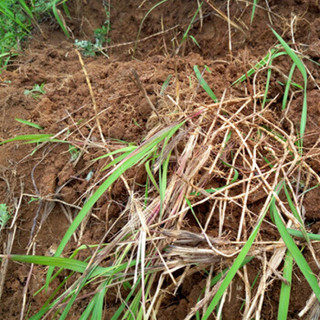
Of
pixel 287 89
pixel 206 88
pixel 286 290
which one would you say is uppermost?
pixel 206 88

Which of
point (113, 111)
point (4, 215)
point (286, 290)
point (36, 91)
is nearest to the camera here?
point (286, 290)

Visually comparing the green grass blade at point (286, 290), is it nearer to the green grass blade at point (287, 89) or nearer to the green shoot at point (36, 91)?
the green grass blade at point (287, 89)

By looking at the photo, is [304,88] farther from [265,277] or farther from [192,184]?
[265,277]

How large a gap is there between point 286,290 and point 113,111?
100cm

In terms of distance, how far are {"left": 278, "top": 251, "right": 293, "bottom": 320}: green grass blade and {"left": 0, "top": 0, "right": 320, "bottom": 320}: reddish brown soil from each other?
0.18 feet

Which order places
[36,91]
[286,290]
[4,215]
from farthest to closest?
[36,91]
[4,215]
[286,290]

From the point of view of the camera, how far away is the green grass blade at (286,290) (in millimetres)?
1041

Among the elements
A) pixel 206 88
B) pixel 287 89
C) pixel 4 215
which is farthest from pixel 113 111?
pixel 287 89

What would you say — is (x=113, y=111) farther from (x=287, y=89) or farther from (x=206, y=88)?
(x=287, y=89)

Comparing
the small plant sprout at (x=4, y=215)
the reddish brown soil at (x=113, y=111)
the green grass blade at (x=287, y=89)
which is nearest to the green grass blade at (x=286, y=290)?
the reddish brown soil at (x=113, y=111)

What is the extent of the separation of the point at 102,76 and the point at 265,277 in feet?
4.03

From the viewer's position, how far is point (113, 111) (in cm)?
167

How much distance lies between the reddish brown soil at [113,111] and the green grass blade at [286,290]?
55 millimetres

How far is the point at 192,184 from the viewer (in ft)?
4.16
